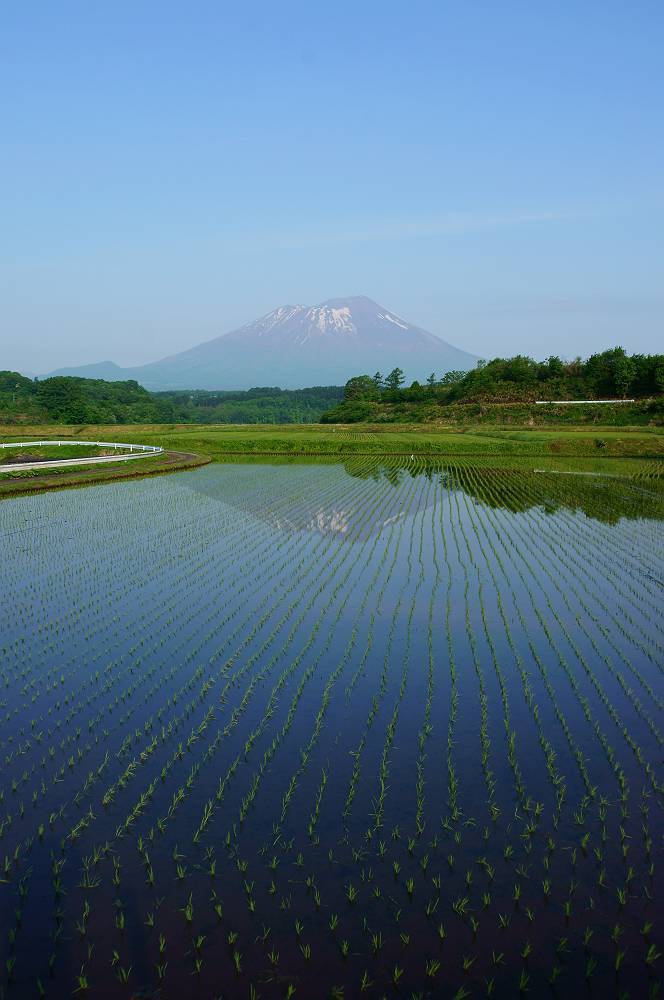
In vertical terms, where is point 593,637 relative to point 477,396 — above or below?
below

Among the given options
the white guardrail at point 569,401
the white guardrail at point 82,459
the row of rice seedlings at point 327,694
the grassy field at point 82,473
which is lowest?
the row of rice seedlings at point 327,694

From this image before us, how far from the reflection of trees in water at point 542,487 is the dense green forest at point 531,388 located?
70.8 feet

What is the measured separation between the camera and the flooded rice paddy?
12.2ft

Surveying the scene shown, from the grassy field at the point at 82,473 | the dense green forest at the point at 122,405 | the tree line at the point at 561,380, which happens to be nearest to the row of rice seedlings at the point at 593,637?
the grassy field at the point at 82,473

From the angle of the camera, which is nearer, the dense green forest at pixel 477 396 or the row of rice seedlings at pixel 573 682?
the row of rice seedlings at pixel 573 682

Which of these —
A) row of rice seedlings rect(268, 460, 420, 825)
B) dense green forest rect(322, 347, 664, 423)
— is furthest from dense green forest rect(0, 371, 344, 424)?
row of rice seedlings rect(268, 460, 420, 825)

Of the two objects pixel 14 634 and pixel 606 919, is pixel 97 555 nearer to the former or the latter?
pixel 14 634

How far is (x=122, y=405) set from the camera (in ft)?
279

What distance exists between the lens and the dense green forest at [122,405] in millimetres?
66750

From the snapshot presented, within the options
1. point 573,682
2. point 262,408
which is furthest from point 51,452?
point 262,408

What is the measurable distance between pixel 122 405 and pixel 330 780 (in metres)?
85.3

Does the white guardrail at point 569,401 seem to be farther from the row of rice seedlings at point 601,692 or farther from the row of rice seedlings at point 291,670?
the row of rice seedlings at point 601,692

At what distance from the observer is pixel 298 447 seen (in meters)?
38.7

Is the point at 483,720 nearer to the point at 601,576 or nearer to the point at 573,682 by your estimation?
the point at 573,682
